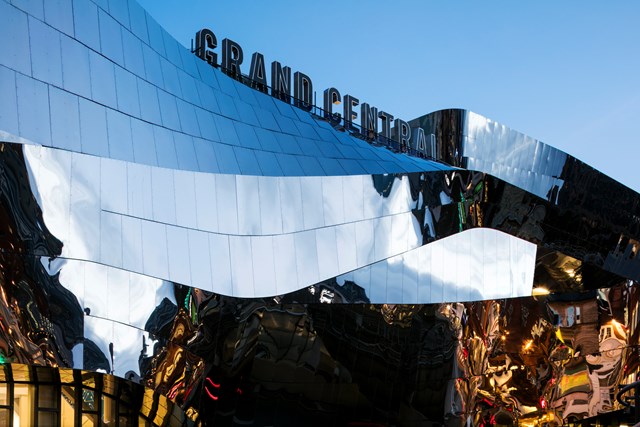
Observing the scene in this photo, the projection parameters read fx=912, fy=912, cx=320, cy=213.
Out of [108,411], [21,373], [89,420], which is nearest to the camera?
[21,373]

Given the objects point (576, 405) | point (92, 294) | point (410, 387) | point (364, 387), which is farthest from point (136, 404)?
point (576, 405)

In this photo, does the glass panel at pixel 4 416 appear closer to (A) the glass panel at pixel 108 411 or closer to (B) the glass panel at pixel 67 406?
(B) the glass panel at pixel 67 406

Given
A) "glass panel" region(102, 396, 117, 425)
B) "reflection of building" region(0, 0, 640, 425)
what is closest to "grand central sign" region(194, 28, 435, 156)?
"reflection of building" region(0, 0, 640, 425)

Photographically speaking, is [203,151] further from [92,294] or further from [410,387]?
[410,387]

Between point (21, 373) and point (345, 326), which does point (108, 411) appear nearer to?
point (21, 373)

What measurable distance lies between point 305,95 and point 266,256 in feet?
33.8

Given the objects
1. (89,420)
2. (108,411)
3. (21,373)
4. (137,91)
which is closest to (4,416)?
(21,373)

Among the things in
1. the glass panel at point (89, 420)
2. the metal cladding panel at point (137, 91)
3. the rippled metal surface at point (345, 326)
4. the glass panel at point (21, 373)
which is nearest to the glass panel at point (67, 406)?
the glass panel at point (89, 420)

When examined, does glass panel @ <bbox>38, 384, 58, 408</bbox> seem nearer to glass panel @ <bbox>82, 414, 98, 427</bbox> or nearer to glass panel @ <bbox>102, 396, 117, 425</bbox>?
glass panel @ <bbox>82, 414, 98, 427</bbox>

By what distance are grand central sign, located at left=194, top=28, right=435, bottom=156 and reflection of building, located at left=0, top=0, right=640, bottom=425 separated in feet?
4.71

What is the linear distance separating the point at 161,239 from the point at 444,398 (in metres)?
14.0

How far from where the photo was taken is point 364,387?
86.6ft

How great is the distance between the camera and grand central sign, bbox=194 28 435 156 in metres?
27.8

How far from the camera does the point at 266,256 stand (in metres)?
21.0
